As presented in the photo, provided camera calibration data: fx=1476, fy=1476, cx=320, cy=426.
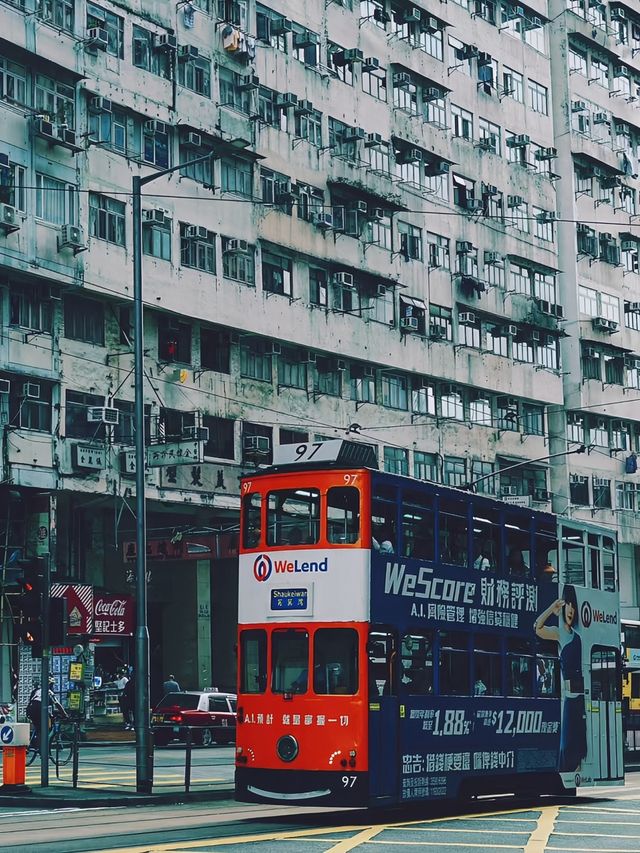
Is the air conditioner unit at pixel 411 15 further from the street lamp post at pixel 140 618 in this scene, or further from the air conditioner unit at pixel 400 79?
the street lamp post at pixel 140 618

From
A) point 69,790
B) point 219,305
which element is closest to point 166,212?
point 219,305

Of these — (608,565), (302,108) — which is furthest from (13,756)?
(302,108)

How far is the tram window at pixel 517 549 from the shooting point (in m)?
19.2

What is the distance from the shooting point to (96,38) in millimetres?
36531

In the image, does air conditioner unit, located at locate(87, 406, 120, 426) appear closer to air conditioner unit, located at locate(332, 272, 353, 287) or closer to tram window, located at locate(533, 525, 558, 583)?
air conditioner unit, located at locate(332, 272, 353, 287)

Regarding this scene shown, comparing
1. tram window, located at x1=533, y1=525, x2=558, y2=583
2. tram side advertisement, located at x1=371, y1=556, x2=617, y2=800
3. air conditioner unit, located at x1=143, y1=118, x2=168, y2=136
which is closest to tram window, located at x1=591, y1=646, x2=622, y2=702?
tram side advertisement, located at x1=371, y1=556, x2=617, y2=800

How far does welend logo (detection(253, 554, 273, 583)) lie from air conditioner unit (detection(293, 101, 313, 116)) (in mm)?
28459

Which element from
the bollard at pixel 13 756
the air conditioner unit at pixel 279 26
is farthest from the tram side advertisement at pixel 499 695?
the air conditioner unit at pixel 279 26

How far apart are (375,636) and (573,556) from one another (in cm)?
514

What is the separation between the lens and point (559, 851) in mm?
13859

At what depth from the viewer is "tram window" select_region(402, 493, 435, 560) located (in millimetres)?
17234

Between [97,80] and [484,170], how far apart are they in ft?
64.4

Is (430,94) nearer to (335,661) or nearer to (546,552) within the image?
(546,552)

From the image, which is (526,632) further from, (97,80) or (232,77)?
(232,77)
